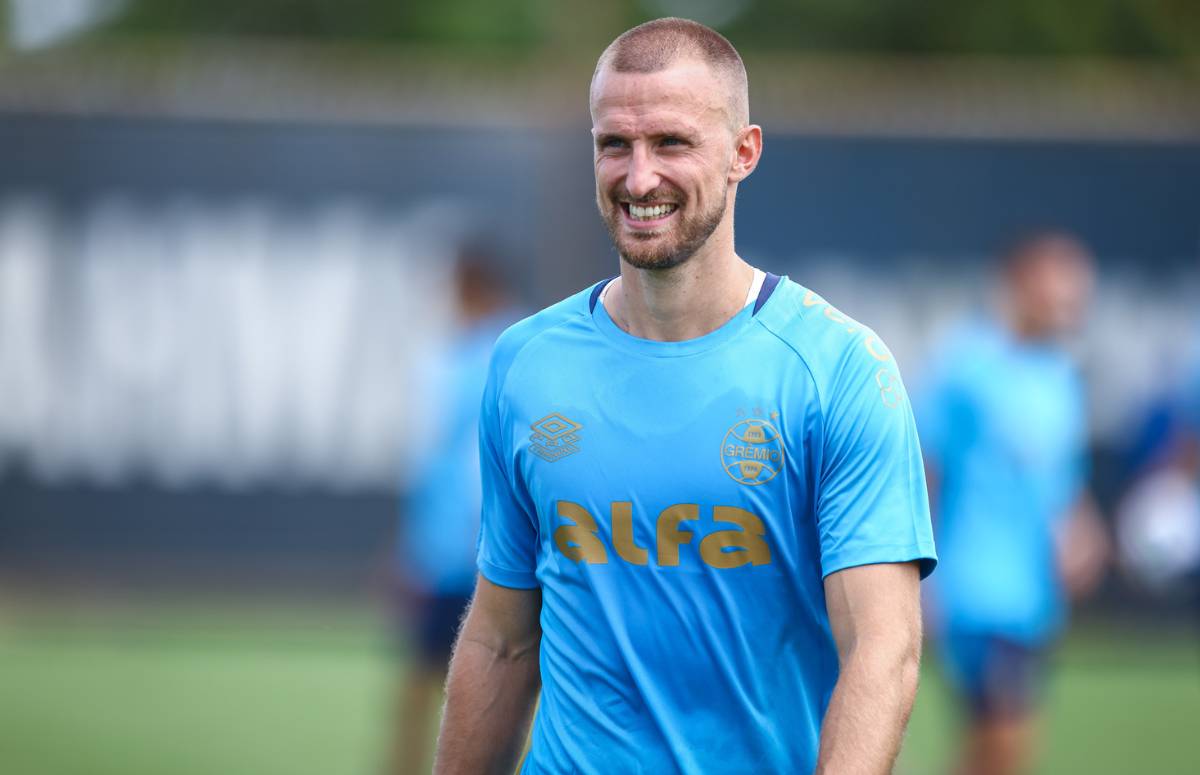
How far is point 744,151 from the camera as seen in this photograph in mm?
3760

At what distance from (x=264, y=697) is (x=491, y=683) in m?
7.05

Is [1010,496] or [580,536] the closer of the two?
[580,536]

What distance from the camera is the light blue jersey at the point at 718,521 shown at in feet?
11.6

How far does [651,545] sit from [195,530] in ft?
35.7

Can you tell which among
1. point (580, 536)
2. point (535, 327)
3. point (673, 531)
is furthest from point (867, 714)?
point (535, 327)

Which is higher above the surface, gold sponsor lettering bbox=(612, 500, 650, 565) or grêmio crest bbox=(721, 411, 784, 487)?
grêmio crest bbox=(721, 411, 784, 487)

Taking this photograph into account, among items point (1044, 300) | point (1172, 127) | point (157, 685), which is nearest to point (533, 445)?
point (1044, 300)

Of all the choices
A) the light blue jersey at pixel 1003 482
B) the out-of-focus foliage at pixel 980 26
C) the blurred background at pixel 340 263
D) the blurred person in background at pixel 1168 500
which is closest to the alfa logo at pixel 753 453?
the light blue jersey at pixel 1003 482

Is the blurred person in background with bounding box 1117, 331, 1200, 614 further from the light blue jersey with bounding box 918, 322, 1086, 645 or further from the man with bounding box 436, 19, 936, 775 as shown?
the man with bounding box 436, 19, 936, 775

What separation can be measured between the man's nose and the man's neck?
20cm

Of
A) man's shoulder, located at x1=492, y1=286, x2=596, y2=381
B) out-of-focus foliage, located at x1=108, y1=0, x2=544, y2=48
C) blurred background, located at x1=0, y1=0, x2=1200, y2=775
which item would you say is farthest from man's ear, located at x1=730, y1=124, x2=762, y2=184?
out-of-focus foliage, located at x1=108, y1=0, x2=544, y2=48

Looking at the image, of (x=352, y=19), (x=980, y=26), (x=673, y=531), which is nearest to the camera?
(x=673, y=531)

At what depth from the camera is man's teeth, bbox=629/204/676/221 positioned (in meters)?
3.60

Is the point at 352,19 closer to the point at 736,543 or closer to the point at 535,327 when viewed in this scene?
the point at 535,327
